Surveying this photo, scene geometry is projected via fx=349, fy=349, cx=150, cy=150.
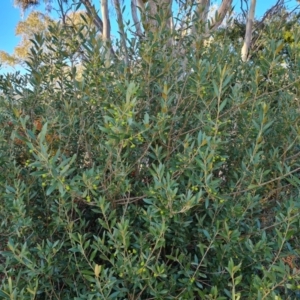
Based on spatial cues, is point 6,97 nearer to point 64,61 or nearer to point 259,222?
point 64,61

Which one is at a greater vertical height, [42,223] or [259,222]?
[42,223]

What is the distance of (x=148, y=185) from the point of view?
131 cm

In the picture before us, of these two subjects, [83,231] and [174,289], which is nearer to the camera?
[174,289]

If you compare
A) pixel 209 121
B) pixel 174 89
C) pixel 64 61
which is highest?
pixel 64 61

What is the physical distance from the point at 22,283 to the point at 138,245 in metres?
0.45

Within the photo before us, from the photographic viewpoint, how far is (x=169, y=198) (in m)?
1.09

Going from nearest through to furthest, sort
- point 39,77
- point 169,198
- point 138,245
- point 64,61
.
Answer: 1. point 169,198
2. point 138,245
3. point 39,77
4. point 64,61

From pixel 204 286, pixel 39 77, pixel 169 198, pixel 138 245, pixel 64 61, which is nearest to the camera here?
pixel 169 198

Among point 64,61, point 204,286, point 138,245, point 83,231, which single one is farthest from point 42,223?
point 64,61

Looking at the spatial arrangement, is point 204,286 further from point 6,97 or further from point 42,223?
point 6,97

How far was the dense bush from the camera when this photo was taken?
113 cm

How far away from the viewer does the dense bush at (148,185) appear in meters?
1.13

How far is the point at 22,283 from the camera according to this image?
49.7 inches

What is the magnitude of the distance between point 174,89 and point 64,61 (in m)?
0.58
